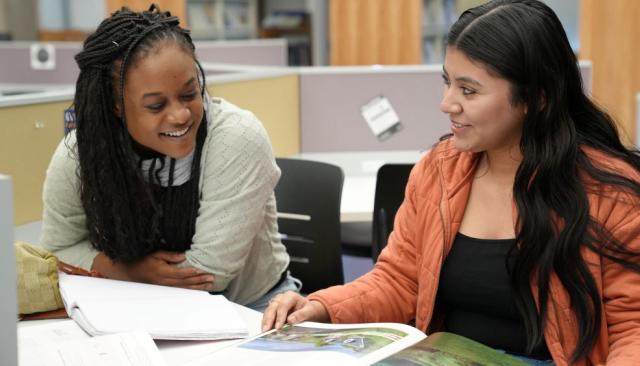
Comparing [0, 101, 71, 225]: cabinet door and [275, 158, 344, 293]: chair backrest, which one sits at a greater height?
[0, 101, 71, 225]: cabinet door

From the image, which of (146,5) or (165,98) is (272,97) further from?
(146,5)

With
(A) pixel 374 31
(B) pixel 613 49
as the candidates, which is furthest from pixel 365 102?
(B) pixel 613 49

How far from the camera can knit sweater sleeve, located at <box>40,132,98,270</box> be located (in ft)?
5.98

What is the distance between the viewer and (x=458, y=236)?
1.50 metres

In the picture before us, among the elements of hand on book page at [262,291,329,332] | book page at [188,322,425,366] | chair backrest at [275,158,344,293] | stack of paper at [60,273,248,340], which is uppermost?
book page at [188,322,425,366]

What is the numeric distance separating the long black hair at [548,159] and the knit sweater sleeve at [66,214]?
86 centimetres

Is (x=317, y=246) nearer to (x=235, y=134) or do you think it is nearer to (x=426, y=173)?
(x=235, y=134)

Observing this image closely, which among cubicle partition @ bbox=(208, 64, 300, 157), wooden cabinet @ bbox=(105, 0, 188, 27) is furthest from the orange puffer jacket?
wooden cabinet @ bbox=(105, 0, 188, 27)

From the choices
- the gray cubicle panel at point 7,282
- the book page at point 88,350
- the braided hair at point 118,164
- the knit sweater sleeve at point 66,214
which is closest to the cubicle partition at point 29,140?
the knit sweater sleeve at point 66,214

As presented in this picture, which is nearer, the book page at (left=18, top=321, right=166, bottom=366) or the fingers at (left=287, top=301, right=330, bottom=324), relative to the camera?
the book page at (left=18, top=321, right=166, bottom=366)

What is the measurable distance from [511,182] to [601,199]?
167 millimetres

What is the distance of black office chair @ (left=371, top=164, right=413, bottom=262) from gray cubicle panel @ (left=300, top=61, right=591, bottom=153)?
3.46ft

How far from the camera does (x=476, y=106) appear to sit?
4.57ft

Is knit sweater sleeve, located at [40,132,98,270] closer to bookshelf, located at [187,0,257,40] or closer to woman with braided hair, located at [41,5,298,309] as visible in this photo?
woman with braided hair, located at [41,5,298,309]
